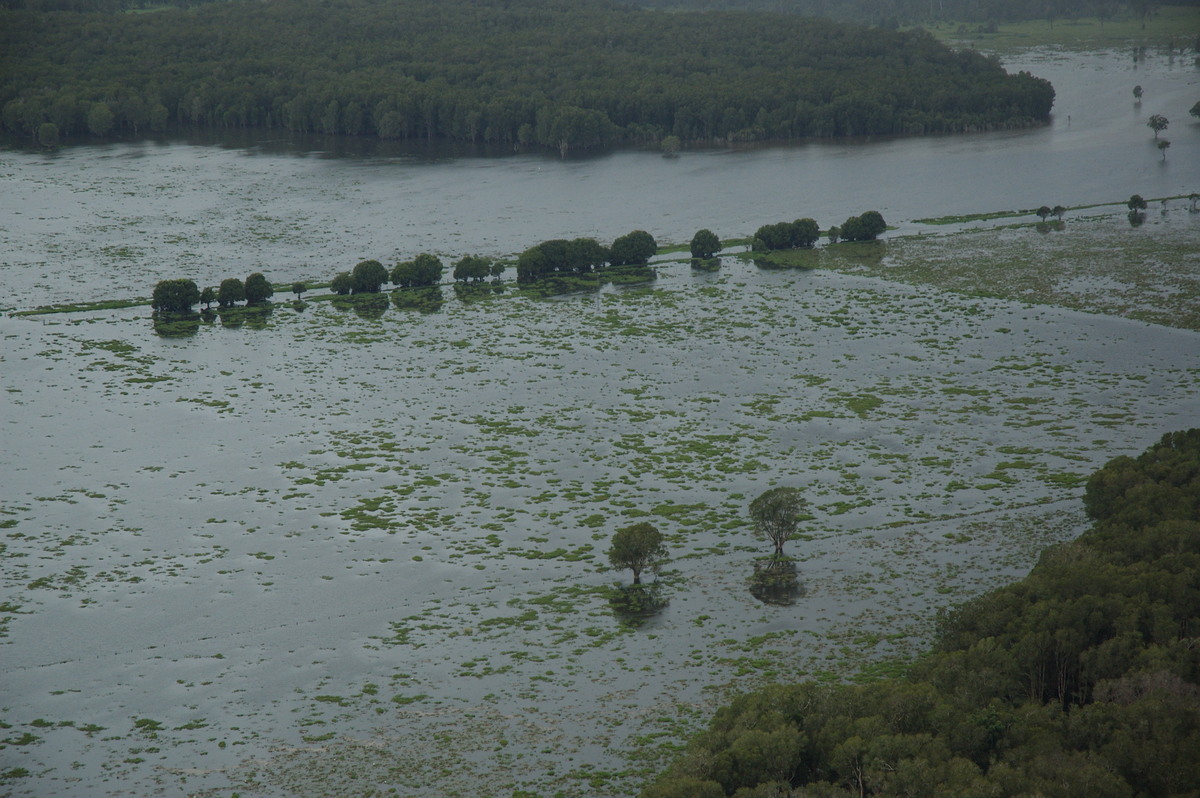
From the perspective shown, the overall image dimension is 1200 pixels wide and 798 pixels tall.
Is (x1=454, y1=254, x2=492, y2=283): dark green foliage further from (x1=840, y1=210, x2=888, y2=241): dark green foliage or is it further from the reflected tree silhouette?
the reflected tree silhouette

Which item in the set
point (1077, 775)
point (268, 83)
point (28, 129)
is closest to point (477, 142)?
point (268, 83)

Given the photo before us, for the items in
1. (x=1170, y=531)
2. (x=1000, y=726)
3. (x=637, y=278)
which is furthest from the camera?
(x=637, y=278)

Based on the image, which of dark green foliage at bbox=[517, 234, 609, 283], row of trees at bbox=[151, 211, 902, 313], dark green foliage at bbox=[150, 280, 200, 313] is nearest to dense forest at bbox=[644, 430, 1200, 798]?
dark green foliage at bbox=[517, 234, 609, 283]

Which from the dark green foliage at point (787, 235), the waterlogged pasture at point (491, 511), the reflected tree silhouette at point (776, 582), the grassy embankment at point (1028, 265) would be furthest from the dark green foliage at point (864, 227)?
the reflected tree silhouette at point (776, 582)

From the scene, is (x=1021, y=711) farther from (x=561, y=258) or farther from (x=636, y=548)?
(x=561, y=258)

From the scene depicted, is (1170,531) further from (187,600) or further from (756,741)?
(187,600)

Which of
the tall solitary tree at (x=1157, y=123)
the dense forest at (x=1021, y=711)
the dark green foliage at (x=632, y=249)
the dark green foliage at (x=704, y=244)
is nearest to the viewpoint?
the dense forest at (x=1021, y=711)

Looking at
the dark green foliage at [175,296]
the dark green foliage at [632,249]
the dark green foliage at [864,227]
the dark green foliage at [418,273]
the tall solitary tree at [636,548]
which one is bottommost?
the tall solitary tree at [636,548]

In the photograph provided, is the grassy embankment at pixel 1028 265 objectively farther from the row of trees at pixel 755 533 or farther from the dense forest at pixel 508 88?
the dense forest at pixel 508 88
